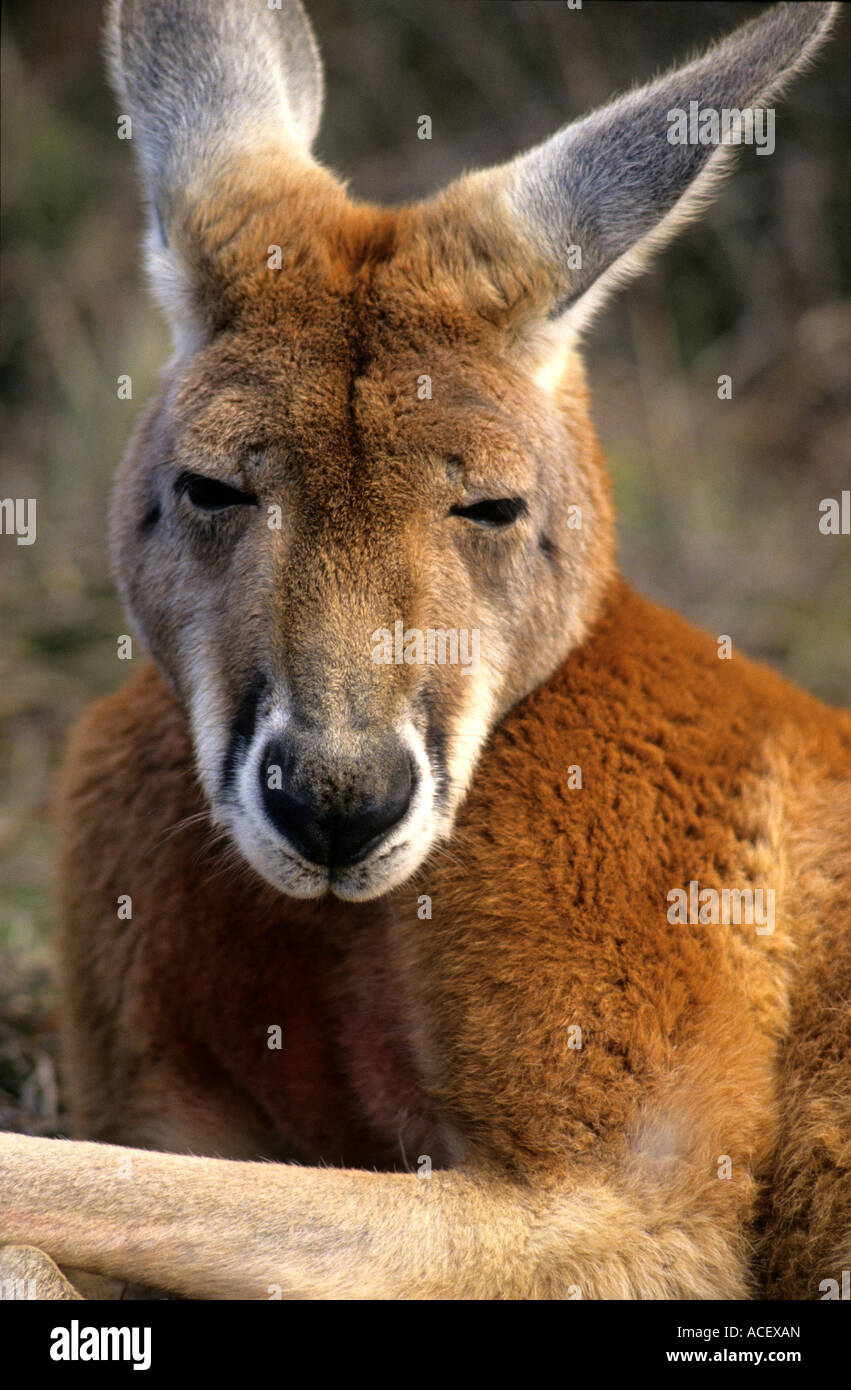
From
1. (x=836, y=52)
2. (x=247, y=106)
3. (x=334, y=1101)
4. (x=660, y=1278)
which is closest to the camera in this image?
(x=660, y=1278)

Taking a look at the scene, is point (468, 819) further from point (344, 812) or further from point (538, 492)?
point (538, 492)

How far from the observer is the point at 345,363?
10.5ft

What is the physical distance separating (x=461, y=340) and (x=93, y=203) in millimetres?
6299

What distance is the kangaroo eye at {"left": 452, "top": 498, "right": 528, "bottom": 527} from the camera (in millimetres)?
3254

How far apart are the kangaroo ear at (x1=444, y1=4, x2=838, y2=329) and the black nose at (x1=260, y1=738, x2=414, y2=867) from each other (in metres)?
1.30

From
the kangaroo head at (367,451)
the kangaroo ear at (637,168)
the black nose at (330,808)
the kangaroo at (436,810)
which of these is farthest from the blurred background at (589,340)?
the kangaroo ear at (637,168)

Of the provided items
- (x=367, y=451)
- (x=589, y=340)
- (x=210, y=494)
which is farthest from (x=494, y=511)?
(x=589, y=340)

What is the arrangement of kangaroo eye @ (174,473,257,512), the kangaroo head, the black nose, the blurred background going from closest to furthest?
1. the black nose
2. the kangaroo head
3. kangaroo eye @ (174,473,257,512)
4. the blurred background

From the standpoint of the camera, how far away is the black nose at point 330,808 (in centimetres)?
283

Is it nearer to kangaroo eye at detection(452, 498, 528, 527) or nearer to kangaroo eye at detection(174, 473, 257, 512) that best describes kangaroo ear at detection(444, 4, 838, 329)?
kangaroo eye at detection(452, 498, 528, 527)

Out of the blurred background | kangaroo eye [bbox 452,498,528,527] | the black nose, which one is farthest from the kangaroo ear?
the blurred background

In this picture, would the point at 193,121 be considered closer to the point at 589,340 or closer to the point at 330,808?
the point at 330,808

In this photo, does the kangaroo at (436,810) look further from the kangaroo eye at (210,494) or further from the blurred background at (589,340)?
the blurred background at (589,340)

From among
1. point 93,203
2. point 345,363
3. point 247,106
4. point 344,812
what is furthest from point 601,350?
point 344,812
